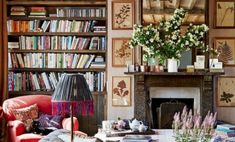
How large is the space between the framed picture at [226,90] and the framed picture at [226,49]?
245 millimetres

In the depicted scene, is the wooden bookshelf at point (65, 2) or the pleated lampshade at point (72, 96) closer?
the pleated lampshade at point (72, 96)

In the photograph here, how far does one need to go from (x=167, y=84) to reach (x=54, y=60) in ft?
6.05

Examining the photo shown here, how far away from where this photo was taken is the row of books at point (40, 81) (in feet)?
22.2

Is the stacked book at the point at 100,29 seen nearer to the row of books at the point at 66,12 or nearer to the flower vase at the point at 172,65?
the row of books at the point at 66,12

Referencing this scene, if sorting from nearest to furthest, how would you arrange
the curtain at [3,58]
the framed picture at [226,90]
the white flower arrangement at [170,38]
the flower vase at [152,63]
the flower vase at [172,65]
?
the white flower arrangement at [170,38] → the flower vase at [172,65] → the flower vase at [152,63] → the framed picture at [226,90] → the curtain at [3,58]

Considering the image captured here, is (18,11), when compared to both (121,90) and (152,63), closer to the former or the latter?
(121,90)

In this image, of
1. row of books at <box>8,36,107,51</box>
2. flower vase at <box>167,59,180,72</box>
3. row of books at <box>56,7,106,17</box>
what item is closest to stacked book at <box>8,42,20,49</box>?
row of books at <box>8,36,107,51</box>

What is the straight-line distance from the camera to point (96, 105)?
22.2 feet

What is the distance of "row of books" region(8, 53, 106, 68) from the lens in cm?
678

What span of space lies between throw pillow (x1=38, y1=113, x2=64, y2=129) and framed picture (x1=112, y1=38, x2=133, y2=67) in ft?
4.61

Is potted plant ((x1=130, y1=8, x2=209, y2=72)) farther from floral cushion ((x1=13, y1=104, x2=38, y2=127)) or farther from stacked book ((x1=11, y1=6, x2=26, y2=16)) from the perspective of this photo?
stacked book ((x1=11, y1=6, x2=26, y2=16))

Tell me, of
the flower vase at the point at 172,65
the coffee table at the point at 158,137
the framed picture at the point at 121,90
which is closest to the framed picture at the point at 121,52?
the framed picture at the point at 121,90

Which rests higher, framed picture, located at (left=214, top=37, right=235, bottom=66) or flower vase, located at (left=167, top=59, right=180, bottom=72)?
framed picture, located at (left=214, top=37, right=235, bottom=66)

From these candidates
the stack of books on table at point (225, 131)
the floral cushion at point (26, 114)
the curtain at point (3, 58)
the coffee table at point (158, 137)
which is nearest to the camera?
the coffee table at point (158, 137)
